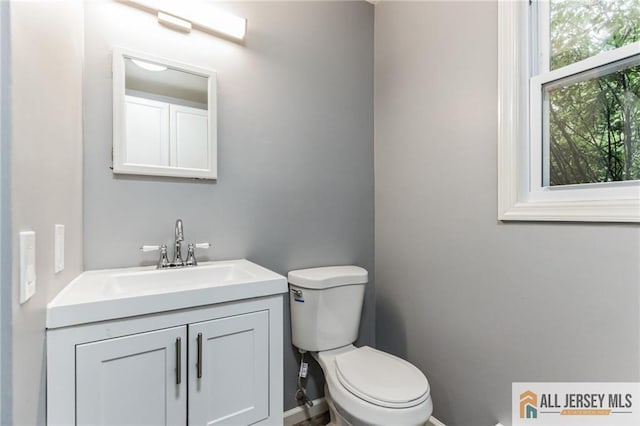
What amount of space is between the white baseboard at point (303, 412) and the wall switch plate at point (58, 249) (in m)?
1.24

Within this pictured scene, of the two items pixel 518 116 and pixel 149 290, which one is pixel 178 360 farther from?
pixel 518 116

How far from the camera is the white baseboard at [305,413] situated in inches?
58.9

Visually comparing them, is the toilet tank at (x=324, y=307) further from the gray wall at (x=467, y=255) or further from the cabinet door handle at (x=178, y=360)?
the cabinet door handle at (x=178, y=360)

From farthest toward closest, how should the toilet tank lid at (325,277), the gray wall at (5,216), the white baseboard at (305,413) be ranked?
1. the white baseboard at (305,413)
2. the toilet tank lid at (325,277)
3. the gray wall at (5,216)

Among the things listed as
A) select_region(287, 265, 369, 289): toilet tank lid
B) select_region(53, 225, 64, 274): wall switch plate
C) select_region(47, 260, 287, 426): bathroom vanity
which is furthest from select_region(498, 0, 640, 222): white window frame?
select_region(53, 225, 64, 274): wall switch plate

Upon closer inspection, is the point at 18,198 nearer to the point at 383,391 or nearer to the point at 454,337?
the point at 383,391

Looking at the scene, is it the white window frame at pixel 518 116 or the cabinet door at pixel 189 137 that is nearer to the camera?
the white window frame at pixel 518 116

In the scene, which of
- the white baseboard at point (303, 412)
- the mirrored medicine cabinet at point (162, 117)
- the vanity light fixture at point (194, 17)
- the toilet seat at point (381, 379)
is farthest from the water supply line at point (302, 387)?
the vanity light fixture at point (194, 17)

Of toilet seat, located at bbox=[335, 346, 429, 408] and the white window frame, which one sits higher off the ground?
the white window frame

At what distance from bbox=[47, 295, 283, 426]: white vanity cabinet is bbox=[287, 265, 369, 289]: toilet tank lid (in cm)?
37

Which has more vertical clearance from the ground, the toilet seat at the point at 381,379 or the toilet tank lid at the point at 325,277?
the toilet tank lid at the point at 325,277

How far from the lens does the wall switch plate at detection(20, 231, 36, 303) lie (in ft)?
1.76

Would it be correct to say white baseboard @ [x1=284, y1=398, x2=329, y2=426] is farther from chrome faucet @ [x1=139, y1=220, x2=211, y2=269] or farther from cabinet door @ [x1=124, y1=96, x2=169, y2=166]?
cabinet door @ [x1=124, y1=96, x2=169, y2=166]

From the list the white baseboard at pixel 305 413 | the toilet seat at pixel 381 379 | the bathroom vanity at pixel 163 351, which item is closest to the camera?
the bathroom vanity at pixel 163 351
